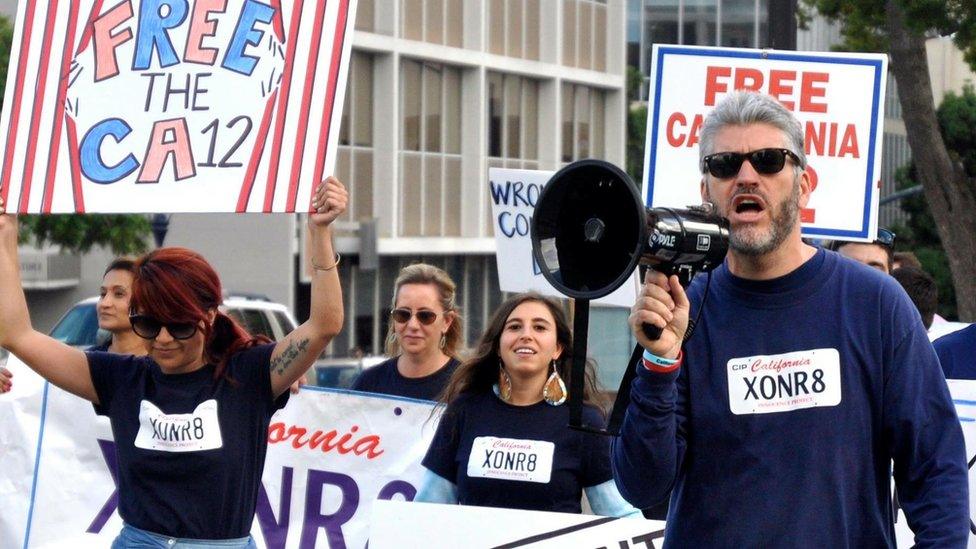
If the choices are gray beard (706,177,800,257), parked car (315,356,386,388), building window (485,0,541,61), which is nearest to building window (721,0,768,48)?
building window (485,0,541,61)

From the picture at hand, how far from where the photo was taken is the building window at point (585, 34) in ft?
125

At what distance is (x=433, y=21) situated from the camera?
110 ft

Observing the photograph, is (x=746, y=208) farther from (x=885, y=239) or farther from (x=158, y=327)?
(x=885, y=239)

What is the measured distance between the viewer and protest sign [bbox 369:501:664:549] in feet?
15.1

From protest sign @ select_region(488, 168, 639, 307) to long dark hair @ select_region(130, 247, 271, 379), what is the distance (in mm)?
3953

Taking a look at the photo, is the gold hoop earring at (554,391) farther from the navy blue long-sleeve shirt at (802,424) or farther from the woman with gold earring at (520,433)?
the navy blue long-sleeve shirt at (802,424)

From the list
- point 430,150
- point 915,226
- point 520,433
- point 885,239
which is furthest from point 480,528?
point 915,226

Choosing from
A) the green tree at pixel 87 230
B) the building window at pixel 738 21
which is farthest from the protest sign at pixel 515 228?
the building window at pixel 738 21

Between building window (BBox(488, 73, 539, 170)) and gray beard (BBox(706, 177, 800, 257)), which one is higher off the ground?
building window (BBox(488, 73, 539, 170))

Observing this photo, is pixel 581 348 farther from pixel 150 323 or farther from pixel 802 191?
pixel 150 323

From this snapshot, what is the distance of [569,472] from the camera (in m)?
5.07

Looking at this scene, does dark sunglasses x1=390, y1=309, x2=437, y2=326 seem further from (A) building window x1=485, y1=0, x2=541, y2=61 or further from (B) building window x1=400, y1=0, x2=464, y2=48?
(A) building window x1=485, y1=0, x2=541, y2=61

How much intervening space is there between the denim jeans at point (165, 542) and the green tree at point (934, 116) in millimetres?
10859

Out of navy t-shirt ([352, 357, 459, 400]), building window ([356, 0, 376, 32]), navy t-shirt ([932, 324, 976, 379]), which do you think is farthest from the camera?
building window ([356, 0, 376, 32])
